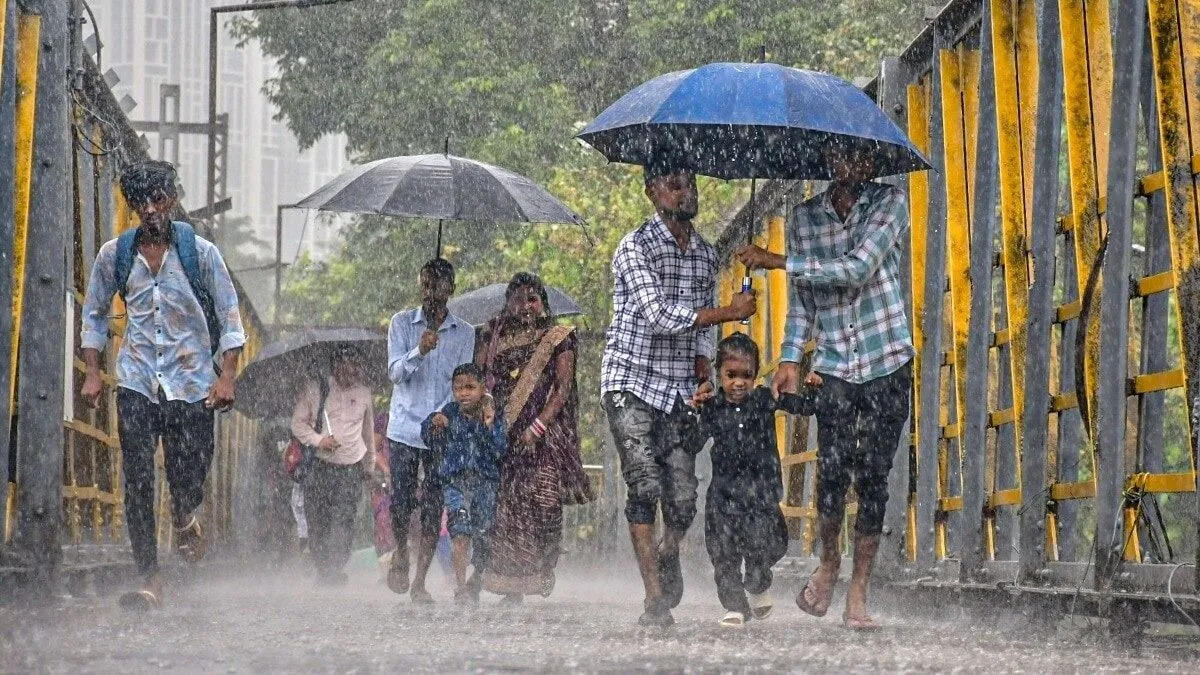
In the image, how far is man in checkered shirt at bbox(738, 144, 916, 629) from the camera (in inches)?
288

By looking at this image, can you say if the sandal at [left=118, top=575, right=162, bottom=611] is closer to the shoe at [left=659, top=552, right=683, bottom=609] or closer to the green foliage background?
the shoe at [left=659, top=552, right=683, bottom=609]

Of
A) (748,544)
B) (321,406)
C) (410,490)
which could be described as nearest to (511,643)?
(748,544)

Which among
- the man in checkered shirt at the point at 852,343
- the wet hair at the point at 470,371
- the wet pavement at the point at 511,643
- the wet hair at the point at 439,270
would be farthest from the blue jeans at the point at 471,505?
the man in checkered shirt at the point at 852,343

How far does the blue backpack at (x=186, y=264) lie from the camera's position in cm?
824

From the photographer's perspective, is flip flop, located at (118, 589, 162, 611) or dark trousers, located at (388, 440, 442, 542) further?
dark trousers, located at (388, 440, 442, 542)

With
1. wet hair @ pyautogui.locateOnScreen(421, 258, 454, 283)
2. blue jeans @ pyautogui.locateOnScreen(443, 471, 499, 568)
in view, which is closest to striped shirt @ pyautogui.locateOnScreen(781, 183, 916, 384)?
blue jeans @ pyautogui.locateOnScreen(443, 471, 499, 568)

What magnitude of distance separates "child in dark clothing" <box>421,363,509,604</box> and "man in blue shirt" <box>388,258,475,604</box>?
17 centimetres

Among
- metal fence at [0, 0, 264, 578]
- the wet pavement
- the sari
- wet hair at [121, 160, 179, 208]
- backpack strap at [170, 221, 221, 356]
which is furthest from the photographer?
the sari

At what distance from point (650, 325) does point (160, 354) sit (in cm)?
196

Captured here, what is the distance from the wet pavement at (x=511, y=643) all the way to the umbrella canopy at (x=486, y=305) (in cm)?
464

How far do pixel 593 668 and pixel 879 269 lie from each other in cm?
258

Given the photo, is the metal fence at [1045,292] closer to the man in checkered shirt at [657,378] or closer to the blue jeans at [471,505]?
the man in checkered shirt at [657,378]

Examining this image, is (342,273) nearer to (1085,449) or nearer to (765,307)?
(1085,449)

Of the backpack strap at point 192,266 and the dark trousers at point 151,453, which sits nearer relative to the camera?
the dark trousers at point 151,453
